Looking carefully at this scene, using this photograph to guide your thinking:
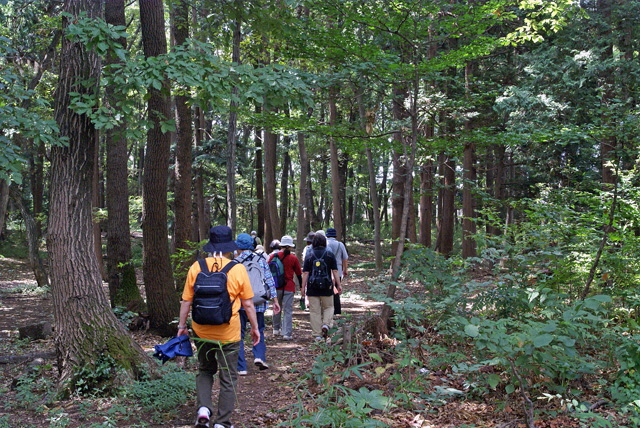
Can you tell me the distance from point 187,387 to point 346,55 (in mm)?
5689

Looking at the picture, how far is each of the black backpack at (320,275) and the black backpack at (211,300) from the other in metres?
4.09

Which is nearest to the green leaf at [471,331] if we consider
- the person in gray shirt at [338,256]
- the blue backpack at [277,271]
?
the blue backpack at [277,271]

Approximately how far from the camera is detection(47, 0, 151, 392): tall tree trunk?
557 centimetres

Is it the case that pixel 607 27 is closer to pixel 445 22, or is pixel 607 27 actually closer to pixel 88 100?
pixel 445 22

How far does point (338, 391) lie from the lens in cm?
548

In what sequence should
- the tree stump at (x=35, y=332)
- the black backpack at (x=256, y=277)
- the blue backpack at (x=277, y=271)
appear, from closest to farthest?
the black backpack at (x=256, y=277), the blue backpack at (x=277, y=271), the tree stump at (x=35, y=332)

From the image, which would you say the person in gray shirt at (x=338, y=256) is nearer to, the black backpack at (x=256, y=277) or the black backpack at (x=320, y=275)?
the black backpack at (x=320, y=275)

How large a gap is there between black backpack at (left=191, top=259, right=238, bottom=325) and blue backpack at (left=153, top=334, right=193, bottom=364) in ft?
1.08

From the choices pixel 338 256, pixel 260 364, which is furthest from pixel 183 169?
pixel 260 364

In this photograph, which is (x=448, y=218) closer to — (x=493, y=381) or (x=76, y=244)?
(x=493, y=381)

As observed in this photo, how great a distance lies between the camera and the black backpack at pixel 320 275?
28.3 ft

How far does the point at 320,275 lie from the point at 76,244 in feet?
13.7

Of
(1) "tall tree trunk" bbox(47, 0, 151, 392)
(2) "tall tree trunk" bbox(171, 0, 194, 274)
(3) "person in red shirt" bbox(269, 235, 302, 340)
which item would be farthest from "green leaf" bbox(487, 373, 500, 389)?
(2) "tall tree trunk" bbox(171, 0, 194, 274)

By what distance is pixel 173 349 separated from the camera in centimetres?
476
